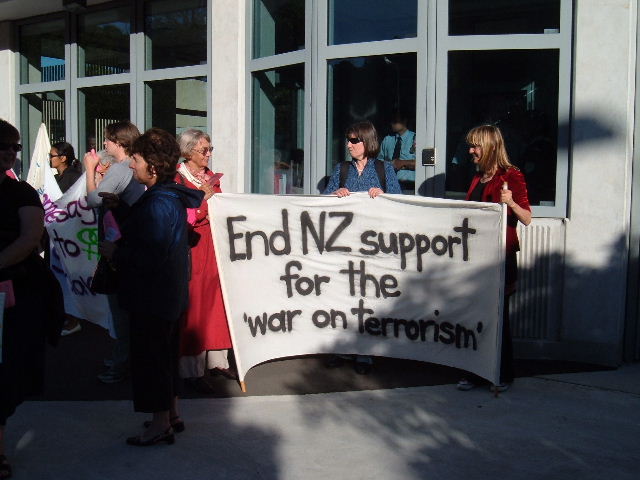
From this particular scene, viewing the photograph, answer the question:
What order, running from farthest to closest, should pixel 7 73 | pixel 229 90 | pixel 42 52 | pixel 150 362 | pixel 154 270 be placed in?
pixel 7 73 → pixel 42 52 → pixel 229 90 → pixel 150 362 → pixel 154 270

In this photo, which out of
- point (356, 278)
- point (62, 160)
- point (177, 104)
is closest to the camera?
point (356, 278)

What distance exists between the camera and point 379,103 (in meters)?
6.50

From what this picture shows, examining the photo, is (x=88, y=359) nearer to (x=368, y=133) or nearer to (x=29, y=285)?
(x=29, y=285)

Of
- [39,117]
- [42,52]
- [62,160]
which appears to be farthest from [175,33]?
[39,117]

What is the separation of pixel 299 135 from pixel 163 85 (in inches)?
92.1

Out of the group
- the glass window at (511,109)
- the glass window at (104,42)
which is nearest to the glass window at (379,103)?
the glass window at (511,109)

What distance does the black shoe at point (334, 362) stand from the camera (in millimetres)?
5730

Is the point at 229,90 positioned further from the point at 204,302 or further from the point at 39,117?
the point at 39,117

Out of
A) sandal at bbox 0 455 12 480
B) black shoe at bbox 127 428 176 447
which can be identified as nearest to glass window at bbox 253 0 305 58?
black shoe at bbox 127 428 176 447

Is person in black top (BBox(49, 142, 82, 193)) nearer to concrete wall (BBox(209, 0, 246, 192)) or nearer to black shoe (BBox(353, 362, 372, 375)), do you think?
concrete wall (BBox(209, 0, 246, 192))

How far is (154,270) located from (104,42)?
613 cm

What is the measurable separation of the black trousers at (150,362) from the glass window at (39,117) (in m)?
6.49

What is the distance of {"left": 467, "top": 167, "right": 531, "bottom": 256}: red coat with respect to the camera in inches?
197

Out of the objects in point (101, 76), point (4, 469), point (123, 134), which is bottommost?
→ point (4, 469)
